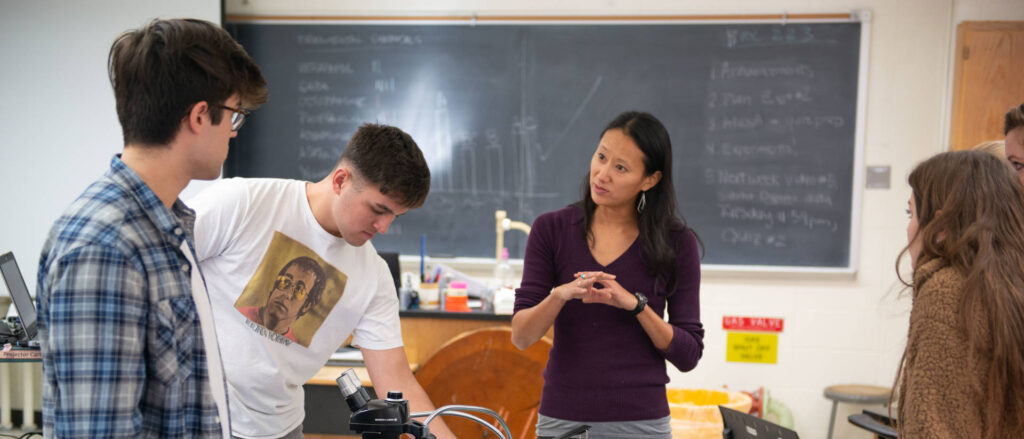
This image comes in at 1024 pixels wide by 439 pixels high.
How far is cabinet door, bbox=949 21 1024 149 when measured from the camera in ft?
11.1

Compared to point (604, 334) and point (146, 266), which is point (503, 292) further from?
point (146, 266)

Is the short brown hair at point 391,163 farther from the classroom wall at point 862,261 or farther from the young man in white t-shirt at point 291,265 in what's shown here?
the classroom wall at point 862,261

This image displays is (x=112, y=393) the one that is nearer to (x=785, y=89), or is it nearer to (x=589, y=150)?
(x=589, y=150)

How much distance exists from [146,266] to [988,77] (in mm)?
3667

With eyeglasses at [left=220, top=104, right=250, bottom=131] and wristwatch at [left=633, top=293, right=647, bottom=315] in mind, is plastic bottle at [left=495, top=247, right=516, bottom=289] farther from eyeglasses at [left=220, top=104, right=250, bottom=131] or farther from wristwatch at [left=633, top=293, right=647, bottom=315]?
eyeglasses at [left=220, top=104, right=250, bottom=131]

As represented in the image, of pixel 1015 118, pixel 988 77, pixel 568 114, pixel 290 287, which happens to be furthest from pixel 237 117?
pixel 988 77

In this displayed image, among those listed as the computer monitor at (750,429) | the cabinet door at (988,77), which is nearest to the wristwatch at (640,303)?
the computer monitor at (750,429)

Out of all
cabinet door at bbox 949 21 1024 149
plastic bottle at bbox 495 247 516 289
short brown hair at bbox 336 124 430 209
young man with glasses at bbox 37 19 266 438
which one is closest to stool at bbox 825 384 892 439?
cabinet door at bbox 949 21 1024 149

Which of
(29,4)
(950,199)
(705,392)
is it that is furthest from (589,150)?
(29,4)

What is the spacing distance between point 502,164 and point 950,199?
278 cm

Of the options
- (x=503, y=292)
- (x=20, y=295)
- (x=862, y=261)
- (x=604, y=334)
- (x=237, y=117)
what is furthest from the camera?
(x=862, y=261)

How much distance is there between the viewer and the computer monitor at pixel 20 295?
2281 mm

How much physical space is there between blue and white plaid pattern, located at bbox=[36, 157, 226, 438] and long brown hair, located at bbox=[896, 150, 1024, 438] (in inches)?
44.6

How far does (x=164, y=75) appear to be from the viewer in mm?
916
